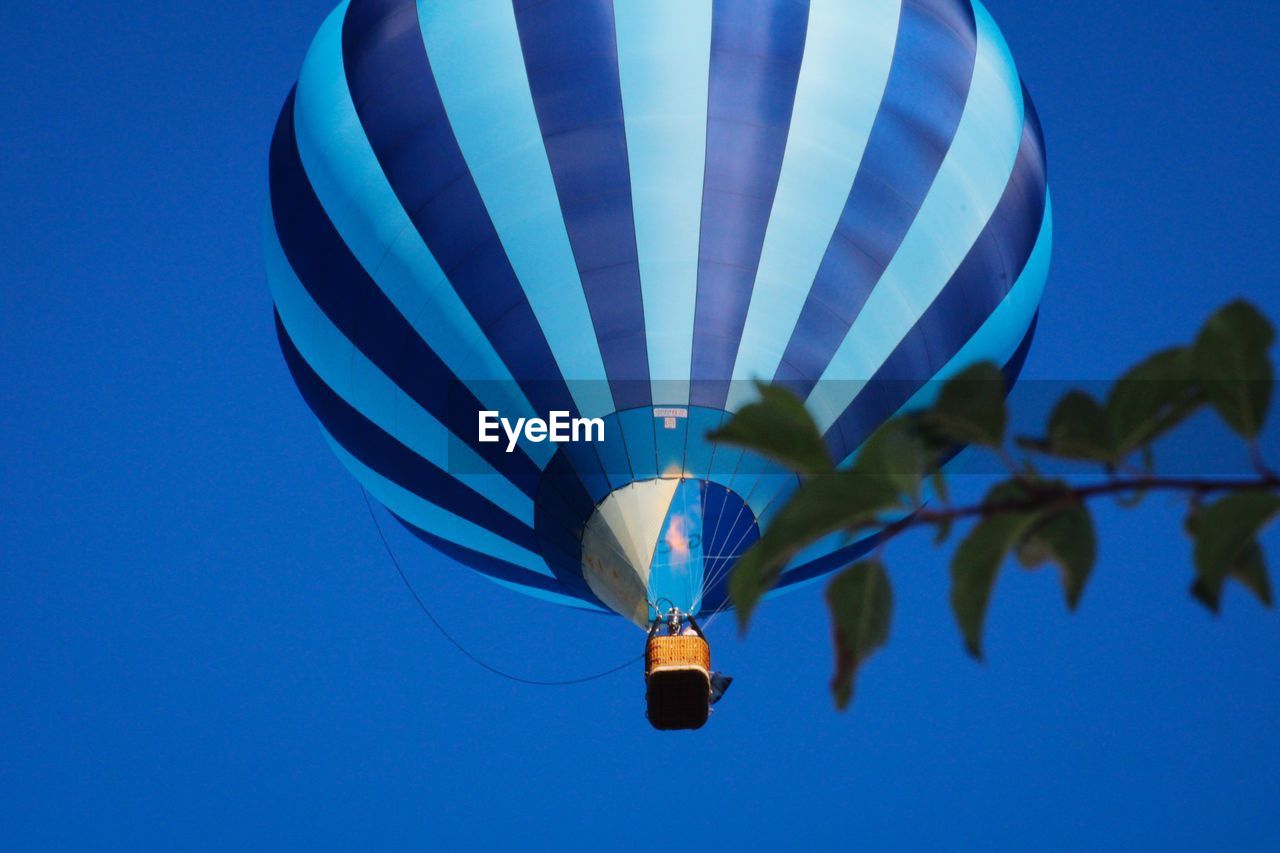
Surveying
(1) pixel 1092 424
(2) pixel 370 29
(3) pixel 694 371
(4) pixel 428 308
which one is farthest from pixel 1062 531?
(2) pixel 370 29

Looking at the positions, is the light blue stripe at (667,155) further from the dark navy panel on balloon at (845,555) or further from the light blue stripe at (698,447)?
the dark navy panel on balloon at (845,555)

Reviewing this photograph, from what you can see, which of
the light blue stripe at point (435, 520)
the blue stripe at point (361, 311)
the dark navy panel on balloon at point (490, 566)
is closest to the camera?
the blue stripe at point (361, 311)

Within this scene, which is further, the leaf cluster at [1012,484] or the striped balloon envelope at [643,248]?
the striped balloon envelope at [643,248]

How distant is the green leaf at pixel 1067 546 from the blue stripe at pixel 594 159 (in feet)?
23.4

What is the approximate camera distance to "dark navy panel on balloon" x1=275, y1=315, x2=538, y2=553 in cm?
920

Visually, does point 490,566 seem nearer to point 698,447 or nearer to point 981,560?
point 698,447

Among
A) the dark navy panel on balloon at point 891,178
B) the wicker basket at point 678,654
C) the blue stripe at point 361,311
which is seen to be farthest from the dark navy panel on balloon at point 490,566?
the dark navy panel on balloon at point 891,178

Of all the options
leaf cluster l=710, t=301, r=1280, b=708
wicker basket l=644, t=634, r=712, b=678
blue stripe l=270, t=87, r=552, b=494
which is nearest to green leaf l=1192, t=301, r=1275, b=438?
leaf cluster l=710, t=301, r=1280, b=708

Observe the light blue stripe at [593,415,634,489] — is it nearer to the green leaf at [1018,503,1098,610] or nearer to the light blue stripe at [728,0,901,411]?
the light blue stripe at [728,0,901,411]

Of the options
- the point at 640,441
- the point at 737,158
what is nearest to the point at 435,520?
the point at 640,441

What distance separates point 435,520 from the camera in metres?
10.0

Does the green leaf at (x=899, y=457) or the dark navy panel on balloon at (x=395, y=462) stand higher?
the dark navy panel on balloon at (x=395, y=462)

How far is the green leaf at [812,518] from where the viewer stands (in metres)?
1.03

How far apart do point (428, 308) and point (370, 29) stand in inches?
79.1
